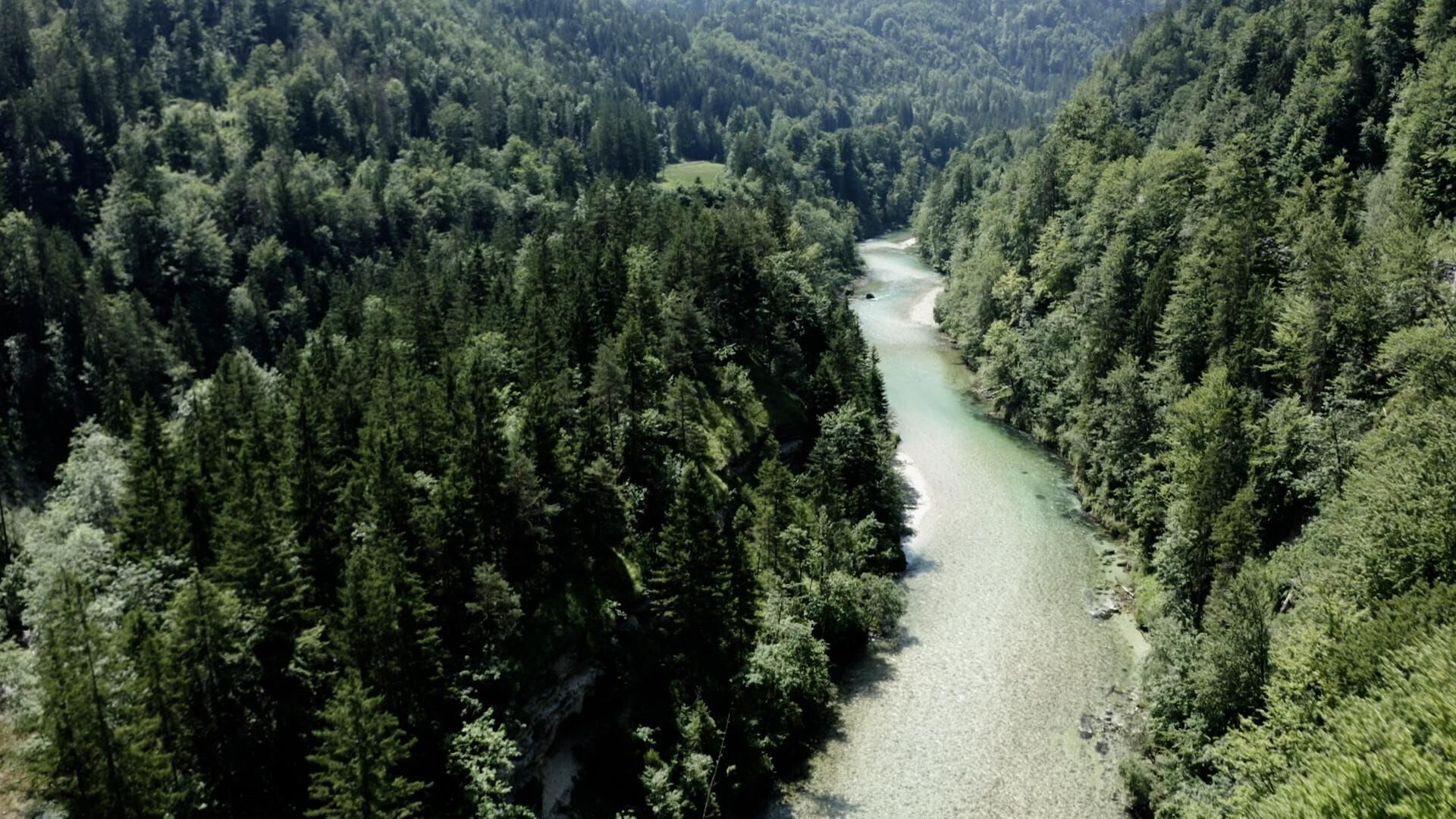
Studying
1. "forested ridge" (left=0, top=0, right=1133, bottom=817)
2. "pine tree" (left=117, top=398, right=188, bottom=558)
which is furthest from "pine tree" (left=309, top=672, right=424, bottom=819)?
"pine tree" (left=117, top=398, right=188, bottom=558)

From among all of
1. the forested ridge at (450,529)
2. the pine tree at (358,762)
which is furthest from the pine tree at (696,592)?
the pine tree at (358,762)

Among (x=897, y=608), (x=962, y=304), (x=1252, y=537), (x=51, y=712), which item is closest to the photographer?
(x=51, y=712)

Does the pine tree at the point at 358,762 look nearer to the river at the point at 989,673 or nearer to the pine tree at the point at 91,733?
the pine tree at the point at 91,733

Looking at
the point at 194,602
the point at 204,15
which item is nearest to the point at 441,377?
the point at 194,602

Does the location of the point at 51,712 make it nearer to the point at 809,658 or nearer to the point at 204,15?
the point at 809,658

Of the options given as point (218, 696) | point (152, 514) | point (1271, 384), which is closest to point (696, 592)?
point (218, 696)

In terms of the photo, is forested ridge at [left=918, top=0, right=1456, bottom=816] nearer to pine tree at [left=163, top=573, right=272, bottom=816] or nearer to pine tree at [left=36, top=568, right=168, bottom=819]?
pine tree at [left=163, top=573, right=272, bottom=816]
